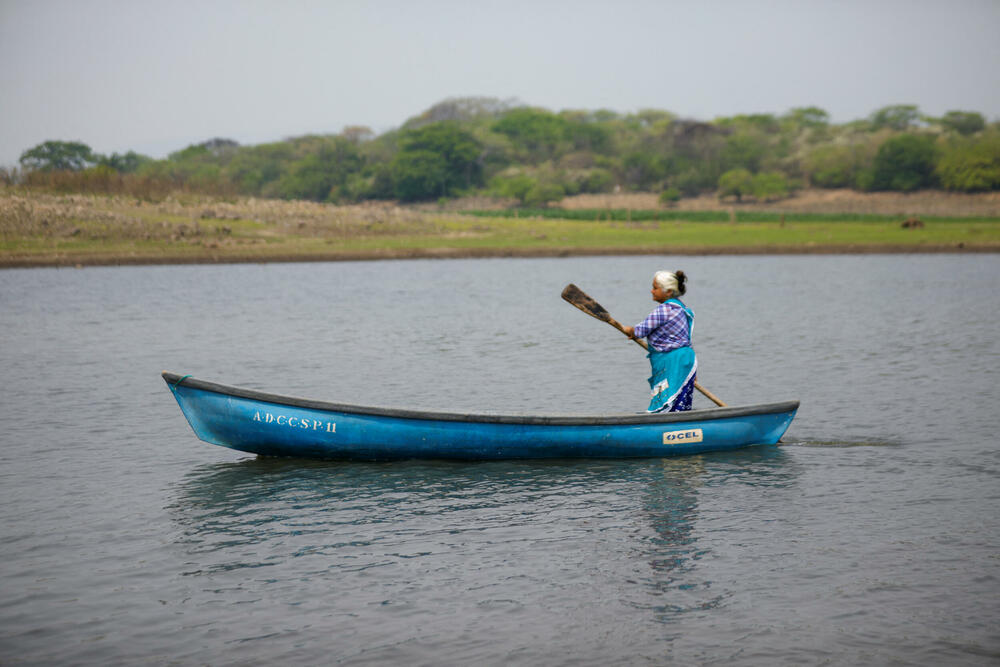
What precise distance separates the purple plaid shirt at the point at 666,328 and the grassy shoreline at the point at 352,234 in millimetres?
41211

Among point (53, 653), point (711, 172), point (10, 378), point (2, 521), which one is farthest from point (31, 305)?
point (711, 172)

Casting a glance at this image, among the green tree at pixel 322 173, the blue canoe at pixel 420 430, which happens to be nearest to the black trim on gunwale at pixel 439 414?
the blue canoe at pixel 420 430

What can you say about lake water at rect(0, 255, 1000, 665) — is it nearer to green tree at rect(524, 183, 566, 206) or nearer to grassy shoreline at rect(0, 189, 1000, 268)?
grassy shoreline at rect(0, 189, 1000, 268)

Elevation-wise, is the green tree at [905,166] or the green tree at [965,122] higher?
the green tree at [965,122]

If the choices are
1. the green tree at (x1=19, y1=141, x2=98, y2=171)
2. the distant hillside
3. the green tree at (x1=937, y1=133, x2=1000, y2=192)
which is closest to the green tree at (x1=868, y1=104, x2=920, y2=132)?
the distant hillside

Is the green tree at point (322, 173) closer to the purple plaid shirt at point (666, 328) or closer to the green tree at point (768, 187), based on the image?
the green tree at point (768, 187)

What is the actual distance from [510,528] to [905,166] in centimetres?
8770

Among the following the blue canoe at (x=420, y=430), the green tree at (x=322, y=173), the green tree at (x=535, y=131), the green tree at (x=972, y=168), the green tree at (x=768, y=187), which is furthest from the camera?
the green tree at (x=535, y=131)

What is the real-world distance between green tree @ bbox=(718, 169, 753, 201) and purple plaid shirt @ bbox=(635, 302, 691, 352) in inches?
3169

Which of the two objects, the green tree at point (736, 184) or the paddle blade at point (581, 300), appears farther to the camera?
the green tree at point (736, 184)

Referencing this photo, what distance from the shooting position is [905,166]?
288ft

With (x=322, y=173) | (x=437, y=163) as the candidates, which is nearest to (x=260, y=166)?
(x=322, y=173)

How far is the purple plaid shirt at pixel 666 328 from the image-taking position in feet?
37.7

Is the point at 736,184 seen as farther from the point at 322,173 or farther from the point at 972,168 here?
the point at 322,173
